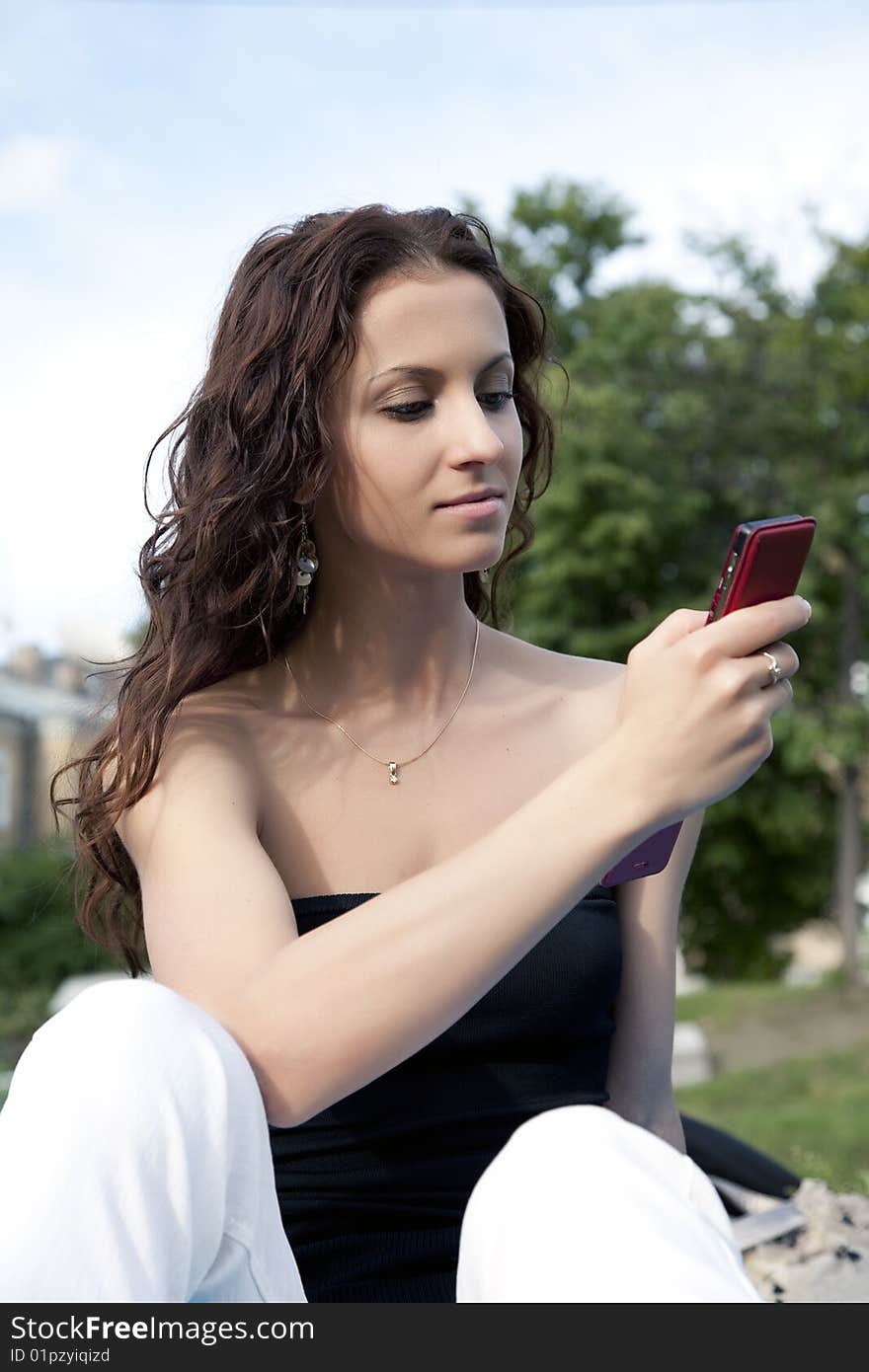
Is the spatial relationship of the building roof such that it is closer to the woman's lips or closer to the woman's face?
the woman's face

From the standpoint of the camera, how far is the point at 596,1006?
2.20 m

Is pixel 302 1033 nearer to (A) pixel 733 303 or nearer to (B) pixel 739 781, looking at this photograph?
(B) pixel 739 781

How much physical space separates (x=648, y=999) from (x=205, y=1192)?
1.08 m

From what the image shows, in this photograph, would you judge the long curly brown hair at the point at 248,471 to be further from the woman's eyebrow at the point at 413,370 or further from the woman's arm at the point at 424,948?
the woman's arm at the point at 424,948

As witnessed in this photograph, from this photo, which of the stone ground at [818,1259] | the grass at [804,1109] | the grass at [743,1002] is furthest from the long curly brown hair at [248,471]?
the grass at [743,1002]

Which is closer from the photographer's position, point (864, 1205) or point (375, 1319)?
point (375, 1319)

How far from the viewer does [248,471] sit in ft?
Answer: 7.48

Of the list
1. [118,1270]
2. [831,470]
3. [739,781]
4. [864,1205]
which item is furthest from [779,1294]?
[831,470]

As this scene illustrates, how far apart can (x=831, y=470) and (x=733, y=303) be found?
2323mm

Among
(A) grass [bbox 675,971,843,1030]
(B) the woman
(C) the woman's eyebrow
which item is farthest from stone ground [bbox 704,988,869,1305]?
(A) grass [bbox 675,971,843,1030]

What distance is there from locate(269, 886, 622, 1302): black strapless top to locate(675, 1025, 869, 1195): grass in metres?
2.18

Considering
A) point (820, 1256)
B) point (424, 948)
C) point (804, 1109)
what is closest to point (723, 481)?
point (804, 1109)

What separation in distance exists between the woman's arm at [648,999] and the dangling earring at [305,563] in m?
0.72

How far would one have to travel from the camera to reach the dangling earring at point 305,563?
7.75 feet
